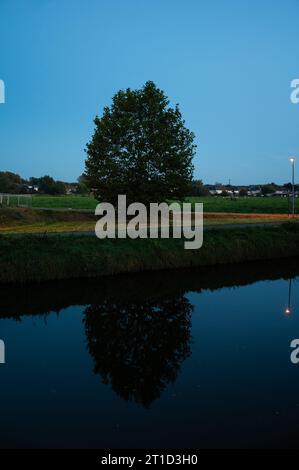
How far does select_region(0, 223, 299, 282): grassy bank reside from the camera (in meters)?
21.0

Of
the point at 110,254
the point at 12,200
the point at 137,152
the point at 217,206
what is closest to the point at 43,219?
the point at 137,152

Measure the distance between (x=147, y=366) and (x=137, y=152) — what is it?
24.0 m

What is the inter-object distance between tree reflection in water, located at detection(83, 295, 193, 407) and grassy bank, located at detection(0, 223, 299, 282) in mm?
3967

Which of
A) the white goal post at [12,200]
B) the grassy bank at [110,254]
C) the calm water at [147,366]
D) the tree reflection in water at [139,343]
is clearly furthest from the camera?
the white goal post at [12,200]

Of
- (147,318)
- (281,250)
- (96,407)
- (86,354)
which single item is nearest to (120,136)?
(281,250)

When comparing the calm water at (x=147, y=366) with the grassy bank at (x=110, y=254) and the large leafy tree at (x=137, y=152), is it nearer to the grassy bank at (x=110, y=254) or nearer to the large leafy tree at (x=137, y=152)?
→ the grassy bank at (x=110, y=254)

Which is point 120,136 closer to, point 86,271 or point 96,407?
point 86,271

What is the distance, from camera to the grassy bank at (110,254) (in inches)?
829

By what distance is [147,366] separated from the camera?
40.5ft

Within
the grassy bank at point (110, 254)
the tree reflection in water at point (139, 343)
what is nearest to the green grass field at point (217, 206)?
the grassy bank at point (110, 254)

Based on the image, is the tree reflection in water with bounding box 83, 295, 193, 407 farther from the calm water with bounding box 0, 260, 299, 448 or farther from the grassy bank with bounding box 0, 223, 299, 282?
the grassy bank with bounding box 0, 223, 299, 282

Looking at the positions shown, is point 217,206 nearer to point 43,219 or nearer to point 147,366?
point 43,219

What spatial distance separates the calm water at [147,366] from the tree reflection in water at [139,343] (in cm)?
4

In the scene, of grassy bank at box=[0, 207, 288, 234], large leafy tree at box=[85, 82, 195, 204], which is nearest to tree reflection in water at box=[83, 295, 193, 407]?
grassy bank at box=[0, 207, 288, 234]
